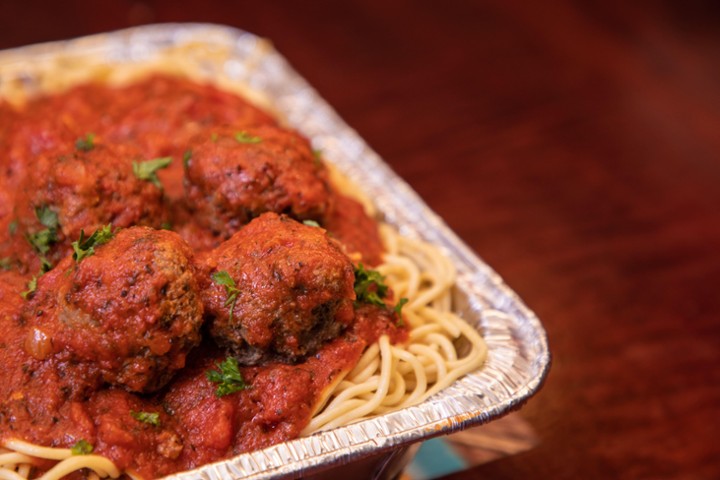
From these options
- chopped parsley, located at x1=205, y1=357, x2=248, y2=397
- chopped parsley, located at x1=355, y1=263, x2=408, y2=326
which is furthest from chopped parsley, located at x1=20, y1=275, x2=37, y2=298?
chopped parsley, located at x1=355, y1=263, x2=408, y2=326

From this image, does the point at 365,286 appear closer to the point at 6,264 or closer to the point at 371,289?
the point at 371,289

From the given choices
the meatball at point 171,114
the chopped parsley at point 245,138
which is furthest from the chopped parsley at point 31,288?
the chopped parsley at point 245,138

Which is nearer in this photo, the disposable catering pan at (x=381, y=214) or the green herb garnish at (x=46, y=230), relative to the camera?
the disposable catering pan at (x=381, y=214)

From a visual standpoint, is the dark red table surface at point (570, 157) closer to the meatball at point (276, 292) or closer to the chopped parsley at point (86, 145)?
the meatball at point (276, 292)

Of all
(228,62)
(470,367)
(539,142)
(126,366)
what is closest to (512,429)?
(470,367)

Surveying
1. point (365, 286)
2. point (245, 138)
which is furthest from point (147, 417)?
point (245, 138)

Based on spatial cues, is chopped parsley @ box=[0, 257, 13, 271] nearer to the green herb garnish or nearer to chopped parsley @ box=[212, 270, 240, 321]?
the green herb garnish

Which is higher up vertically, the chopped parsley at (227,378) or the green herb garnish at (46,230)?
the green herb garnish at (46,230)
